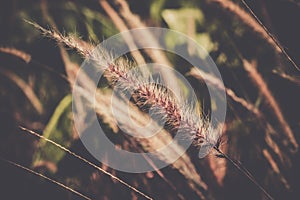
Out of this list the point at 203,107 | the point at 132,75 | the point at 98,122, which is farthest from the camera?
the point at 98,122

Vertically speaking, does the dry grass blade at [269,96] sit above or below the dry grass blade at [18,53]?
below

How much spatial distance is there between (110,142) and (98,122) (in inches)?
2.5

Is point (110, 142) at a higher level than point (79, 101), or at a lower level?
lower

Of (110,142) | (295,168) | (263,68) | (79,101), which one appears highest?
(79,101)

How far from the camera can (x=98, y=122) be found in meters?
0.92

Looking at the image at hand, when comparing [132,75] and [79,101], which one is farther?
[79,101]

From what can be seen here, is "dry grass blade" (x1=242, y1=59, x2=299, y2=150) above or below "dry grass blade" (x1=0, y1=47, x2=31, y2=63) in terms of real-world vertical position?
below

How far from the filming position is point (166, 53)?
2.88 feet

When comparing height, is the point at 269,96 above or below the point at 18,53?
below

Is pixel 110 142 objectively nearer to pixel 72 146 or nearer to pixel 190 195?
Result: pixel 72 146

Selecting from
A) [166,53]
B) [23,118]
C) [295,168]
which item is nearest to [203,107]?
[166,53]

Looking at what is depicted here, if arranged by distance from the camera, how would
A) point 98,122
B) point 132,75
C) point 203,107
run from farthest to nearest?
point 98,122
point 203,107
point 132,75

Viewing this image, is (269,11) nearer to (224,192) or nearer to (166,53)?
(166,53)

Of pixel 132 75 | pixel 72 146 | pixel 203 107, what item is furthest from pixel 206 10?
pixel 72 146
